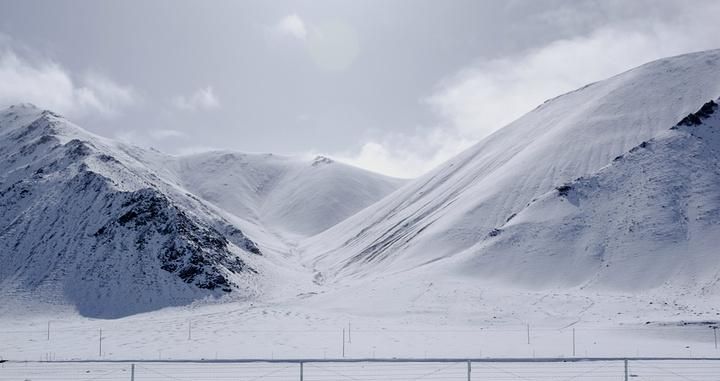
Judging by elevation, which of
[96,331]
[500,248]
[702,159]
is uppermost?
[702,159]

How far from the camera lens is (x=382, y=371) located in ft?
78.1

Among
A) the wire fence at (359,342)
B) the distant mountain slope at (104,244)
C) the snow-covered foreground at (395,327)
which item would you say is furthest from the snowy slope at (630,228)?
the distant mountain slope at (104,244)

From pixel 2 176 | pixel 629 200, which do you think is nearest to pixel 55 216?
pixel 2 176

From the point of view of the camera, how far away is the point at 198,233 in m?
83.3

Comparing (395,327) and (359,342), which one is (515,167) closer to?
(395,327)

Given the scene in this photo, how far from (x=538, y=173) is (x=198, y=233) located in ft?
187

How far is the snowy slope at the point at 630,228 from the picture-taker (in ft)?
196

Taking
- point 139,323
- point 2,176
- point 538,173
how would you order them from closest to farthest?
point 139,323, point 538,173, point 2,176

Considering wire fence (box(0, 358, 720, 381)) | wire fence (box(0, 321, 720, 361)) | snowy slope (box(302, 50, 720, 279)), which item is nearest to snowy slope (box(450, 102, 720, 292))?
snowy slope (box(302, 50, 720, 279))

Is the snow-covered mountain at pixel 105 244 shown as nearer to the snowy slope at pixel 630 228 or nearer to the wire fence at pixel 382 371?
the snowy slope at pixel 630 228

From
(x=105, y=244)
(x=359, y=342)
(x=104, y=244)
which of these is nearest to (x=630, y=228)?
(x=359, y=342)

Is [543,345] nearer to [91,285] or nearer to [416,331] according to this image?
[416,331]

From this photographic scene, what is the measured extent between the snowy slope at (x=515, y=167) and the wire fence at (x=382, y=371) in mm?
51072

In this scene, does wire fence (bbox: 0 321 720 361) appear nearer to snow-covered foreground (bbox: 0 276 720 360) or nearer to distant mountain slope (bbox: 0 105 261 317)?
snow-covered foreground (bbox: 0 276 720 360)
